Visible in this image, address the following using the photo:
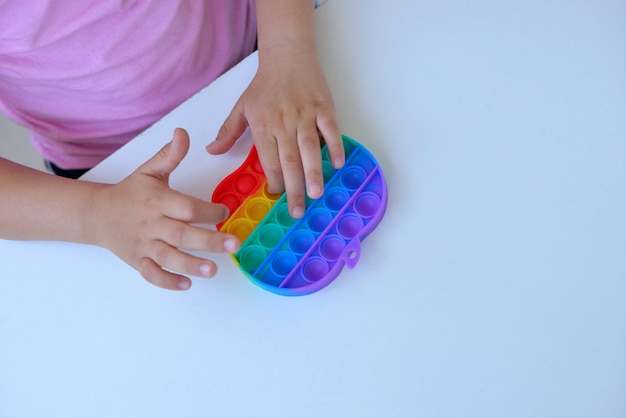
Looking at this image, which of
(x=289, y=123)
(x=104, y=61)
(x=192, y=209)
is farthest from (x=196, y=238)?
(x=104, y=61)

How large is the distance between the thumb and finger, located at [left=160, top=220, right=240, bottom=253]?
0.05 metres

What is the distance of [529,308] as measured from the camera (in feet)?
1.13

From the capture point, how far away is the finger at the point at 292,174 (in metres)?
0.39

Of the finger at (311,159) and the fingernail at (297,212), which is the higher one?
the finger at (311,159)

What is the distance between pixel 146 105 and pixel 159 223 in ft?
0.82

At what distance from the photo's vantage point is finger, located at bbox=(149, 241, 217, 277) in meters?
0.37

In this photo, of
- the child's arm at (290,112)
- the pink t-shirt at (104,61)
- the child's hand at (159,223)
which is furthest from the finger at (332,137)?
the pink t-shirt at (104,61)

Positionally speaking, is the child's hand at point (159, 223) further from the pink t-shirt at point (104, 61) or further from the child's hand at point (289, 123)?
the pink t-shirt at point (104, 61)

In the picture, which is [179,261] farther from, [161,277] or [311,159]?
[311,159]

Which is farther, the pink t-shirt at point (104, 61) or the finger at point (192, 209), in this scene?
the pink t-shirt at point (104, 61)

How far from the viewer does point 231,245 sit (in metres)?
0.36

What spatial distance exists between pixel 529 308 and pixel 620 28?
0.88ft

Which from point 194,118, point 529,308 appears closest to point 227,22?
point 194,118

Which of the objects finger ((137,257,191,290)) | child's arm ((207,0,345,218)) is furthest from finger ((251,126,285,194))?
finger ((137,257,191,290))
